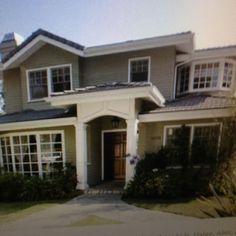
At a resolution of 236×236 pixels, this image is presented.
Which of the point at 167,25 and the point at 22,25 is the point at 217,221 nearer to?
the point at 167,25

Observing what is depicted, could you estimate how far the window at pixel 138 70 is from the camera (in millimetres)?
4527

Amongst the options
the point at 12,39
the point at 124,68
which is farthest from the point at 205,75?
the point at 12,39

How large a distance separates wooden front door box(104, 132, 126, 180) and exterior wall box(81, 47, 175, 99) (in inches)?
55.9

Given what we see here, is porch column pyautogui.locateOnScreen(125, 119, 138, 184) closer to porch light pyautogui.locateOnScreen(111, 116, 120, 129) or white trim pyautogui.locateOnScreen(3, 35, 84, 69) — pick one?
porch light pyautogui.locateOnScreen(111, 116, 120, 129)

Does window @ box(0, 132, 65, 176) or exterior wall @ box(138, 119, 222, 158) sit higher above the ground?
exterior wall @ box(138, 119, 222, 158)

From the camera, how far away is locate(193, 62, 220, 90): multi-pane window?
4598 millimetres

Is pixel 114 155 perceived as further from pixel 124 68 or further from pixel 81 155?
pixel 124 68

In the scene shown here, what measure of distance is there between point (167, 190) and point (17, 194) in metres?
2.81

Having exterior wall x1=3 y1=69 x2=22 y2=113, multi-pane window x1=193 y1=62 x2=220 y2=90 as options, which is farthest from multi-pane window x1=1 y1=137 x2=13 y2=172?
multi-pane window x1=193 y1=62 x2=220 y2=90

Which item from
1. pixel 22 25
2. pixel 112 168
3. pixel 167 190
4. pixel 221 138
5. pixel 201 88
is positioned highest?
pixel 22 25

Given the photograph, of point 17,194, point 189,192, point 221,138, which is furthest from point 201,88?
point 17,194

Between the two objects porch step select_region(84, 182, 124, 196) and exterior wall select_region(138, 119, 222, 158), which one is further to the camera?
exterior wall select_region(138, 119, 222, 158)

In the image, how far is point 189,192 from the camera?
324 cm

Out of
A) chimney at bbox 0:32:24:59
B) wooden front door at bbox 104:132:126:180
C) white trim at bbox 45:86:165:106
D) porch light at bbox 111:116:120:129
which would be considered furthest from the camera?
wooden front door at bbox 104:132:126:180
